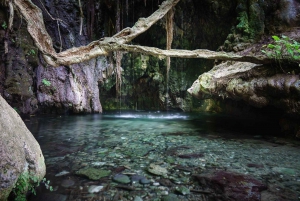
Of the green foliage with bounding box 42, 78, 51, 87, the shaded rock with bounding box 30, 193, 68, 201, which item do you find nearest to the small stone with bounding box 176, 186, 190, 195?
the shaded rock with bounding box 30, 193, 68, 201

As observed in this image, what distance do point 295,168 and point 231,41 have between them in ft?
21.6

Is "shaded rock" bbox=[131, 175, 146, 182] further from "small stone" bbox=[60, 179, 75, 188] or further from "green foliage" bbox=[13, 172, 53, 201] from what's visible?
"green foliage" bbox=[13, 172, 53, 201]

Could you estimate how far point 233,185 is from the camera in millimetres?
2344

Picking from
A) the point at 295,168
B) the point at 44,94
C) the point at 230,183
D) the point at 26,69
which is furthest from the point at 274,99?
the point at 44,94

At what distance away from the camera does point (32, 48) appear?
8391mm

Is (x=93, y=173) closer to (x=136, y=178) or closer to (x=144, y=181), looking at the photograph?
(x=136, y=178)

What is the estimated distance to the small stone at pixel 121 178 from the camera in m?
2.51

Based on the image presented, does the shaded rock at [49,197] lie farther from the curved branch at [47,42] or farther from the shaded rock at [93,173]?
the curved branch at [47,42]

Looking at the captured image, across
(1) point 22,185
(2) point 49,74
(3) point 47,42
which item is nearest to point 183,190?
(1) point 22,185

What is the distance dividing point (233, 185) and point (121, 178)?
1.41 metres

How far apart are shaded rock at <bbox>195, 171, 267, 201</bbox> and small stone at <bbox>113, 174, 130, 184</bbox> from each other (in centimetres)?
93

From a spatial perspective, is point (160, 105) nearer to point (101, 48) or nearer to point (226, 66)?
point (226, 66)

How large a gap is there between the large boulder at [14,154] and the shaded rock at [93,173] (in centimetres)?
59

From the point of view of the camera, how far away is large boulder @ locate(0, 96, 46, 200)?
61.7 inches
